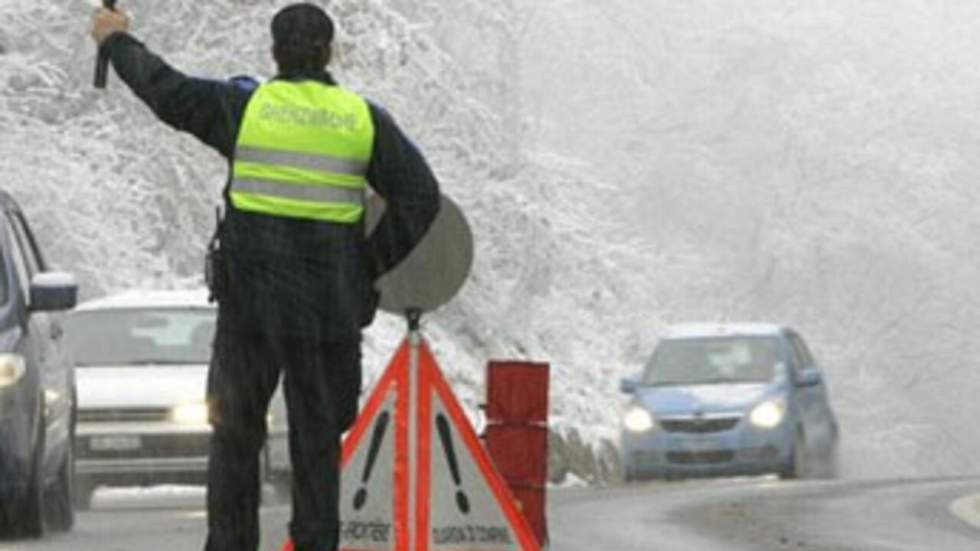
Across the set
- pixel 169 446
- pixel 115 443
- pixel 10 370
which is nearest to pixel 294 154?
pixel 10 370

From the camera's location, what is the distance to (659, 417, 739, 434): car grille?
94.5 ft

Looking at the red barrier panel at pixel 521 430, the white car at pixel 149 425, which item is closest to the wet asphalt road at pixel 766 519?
the white car at pixel 149 425

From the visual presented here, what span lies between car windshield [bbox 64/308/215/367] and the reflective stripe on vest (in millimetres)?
12662

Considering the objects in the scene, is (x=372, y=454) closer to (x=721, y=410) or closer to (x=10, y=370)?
(x=10, y=370)

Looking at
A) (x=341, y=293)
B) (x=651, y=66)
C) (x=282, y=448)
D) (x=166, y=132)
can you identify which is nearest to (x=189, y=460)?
(x=282, y=448)

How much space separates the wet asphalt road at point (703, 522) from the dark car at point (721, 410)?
14.2ft

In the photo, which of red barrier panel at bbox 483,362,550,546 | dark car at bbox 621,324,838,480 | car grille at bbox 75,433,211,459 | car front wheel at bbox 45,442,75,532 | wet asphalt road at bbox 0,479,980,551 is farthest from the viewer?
dark car at bbox 621,324,838,480

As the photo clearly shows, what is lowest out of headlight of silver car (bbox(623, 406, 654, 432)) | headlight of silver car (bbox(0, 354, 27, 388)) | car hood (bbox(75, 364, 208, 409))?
headlight of silver car (bbox(623, 406, 654, 432))

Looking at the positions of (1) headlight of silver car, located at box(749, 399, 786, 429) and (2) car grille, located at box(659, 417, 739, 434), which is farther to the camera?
(2) car grille, located at box(659, 417, 739, 434)

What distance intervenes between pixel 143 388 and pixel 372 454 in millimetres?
10852

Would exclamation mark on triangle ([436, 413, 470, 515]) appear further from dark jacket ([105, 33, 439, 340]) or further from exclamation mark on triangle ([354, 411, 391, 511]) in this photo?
dark jacket ([105, 33, 439, 340])

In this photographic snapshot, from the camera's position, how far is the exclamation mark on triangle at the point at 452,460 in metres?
9.90

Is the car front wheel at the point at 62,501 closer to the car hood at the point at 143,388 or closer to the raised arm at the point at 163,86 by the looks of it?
the car hood at the point at 143,388

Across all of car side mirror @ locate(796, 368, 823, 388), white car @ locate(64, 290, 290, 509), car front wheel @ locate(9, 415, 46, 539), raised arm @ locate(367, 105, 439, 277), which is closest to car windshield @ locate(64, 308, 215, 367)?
white car @ locate(64, 290, 290, 509)
